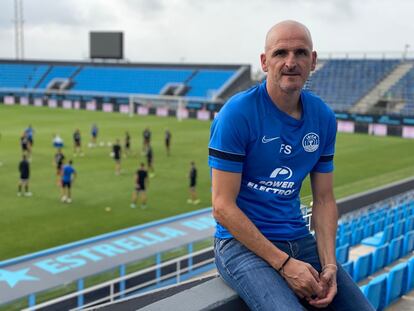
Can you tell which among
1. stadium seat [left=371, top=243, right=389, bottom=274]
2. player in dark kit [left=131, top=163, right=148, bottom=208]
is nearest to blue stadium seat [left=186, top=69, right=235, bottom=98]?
player in dark kit [left=131, top=163, right=148, bottom=208]

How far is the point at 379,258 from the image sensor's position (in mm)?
8938

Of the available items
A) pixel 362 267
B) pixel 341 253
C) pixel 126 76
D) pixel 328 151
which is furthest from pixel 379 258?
pixel 126 76

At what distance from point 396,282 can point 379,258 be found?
2454 mm

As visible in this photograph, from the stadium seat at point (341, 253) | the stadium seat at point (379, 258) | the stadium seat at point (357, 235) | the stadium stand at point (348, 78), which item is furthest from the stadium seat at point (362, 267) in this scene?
the stadium stand at point (348, 78)

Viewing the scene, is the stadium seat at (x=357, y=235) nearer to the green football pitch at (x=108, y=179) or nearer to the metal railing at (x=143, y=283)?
the metal railing at (x=143, y=283)

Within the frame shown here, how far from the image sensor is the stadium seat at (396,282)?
21.0ft

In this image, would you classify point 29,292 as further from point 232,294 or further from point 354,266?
point 232,294

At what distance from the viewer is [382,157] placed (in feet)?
86.5

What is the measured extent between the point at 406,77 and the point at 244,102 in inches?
1839

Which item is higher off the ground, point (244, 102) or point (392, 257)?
Result: point (244, 102)

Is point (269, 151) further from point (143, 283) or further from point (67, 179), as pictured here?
point (67, 179)

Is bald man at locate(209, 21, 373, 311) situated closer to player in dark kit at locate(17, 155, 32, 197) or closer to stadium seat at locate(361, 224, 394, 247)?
stadium seat at locate(361, 224, 394, 247)

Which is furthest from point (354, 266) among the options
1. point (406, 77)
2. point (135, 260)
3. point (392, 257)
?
point (406, 77)

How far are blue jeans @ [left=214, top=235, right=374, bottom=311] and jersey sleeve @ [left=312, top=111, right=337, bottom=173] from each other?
338 millimetres
